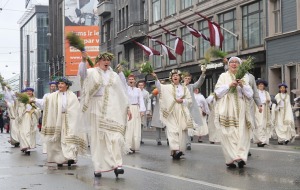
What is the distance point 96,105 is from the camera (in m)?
10.3

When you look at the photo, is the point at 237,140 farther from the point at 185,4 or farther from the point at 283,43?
the point at 185,4

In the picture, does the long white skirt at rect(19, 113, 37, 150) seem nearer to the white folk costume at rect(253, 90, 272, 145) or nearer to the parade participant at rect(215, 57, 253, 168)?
the white folk costume at rect(253, 90, 272, 145)

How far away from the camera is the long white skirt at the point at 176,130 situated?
13.4 metres

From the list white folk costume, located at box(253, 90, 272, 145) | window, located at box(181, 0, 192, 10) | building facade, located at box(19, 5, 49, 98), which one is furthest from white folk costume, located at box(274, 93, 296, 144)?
building facade, located at box(19, 5, 49, 98)

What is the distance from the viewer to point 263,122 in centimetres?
1844

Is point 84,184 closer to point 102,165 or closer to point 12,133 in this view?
point 102,165

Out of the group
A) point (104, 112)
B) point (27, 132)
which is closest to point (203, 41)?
point (27, 132)

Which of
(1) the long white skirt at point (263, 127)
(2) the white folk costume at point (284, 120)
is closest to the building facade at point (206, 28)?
(2) the white folk costume at point (284, 120)

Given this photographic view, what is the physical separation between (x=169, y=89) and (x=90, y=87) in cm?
404

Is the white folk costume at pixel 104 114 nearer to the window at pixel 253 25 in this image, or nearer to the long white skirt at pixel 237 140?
the long white skirt at pixel 237 140

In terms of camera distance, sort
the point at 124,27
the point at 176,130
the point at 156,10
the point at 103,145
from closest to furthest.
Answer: the point at 103,145 < the point at 176,130 < the point at 156,10 < the point at 124,27

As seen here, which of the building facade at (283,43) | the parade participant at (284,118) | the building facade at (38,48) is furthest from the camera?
the building facade at (38,48)

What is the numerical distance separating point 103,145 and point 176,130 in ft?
11.8

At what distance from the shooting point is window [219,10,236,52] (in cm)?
3597
